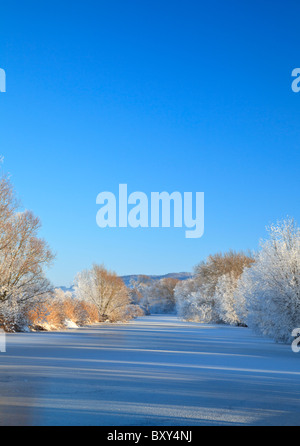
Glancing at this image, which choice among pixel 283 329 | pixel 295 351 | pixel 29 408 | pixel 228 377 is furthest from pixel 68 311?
pixel 29 408

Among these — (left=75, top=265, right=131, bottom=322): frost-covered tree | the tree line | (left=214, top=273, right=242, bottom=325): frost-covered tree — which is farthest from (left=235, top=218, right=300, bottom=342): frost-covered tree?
(left=75, top=265, right=131, bottom=322): frost-covered tree

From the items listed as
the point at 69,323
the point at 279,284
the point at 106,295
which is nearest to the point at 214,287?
the point at 106,295

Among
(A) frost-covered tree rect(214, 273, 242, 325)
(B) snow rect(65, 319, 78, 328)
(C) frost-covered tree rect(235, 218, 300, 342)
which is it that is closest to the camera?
(C) frost-covered tree rect(235, 218, 300, 342)

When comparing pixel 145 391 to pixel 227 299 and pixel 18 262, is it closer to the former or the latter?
pixel 18 262

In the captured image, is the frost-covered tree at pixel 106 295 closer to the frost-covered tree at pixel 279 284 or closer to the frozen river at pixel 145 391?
the frost-covered tree at pixel 279 284

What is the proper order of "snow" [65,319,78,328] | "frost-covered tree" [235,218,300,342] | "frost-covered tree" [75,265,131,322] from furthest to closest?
"frost-covered tree" [75,265,131,322] → "snow" [65,319,78,328] → "frost-covered tree" [235,218,300,342]

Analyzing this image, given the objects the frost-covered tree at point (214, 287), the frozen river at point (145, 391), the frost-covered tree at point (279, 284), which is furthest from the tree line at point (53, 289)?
the frozen river at point (145, 391)

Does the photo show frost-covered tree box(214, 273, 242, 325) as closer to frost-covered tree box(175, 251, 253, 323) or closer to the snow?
frost-covered tree box(175, 251, 253, 323)

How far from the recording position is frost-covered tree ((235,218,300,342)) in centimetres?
1753

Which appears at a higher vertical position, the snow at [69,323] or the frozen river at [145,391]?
the frozen river at [145,391]

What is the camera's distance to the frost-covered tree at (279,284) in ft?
57.5
